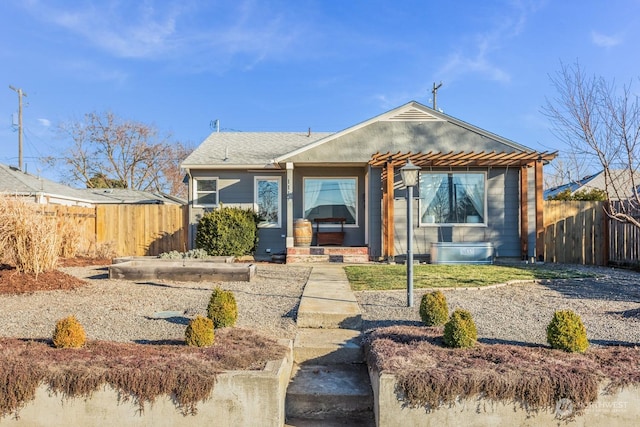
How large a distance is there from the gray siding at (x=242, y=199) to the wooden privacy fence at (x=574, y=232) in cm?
776

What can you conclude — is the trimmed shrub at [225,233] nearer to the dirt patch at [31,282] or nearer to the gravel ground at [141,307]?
the gravel ground at [141,307]

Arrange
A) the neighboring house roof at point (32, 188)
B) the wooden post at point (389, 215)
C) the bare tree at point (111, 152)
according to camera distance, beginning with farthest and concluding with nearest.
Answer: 1. the bare tree at point (111, 152)
2. the neighboring house roof at point (32, 188)
3. the wooden post at point (389, 215)

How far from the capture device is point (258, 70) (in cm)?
1842

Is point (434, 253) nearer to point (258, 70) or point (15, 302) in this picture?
point (15, 302)

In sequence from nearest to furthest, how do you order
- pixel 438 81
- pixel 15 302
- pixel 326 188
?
pixel 15 302 < pixel 326 188 < pixel 438 81

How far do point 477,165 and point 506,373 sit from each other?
9294mm

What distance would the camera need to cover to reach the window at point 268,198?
13117 mm

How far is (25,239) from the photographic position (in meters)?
6.93

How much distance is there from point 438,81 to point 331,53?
28.1 feet

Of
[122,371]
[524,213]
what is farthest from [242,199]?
[122,371]

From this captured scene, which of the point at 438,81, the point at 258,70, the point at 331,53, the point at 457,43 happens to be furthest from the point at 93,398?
the point at 438,81

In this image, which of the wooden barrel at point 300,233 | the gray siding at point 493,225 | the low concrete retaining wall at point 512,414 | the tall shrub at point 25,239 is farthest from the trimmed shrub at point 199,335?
the gray siding at point 493,225

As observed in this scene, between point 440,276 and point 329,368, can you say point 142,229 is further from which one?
point 329,368

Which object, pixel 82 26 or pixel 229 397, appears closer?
pixel 229 397
